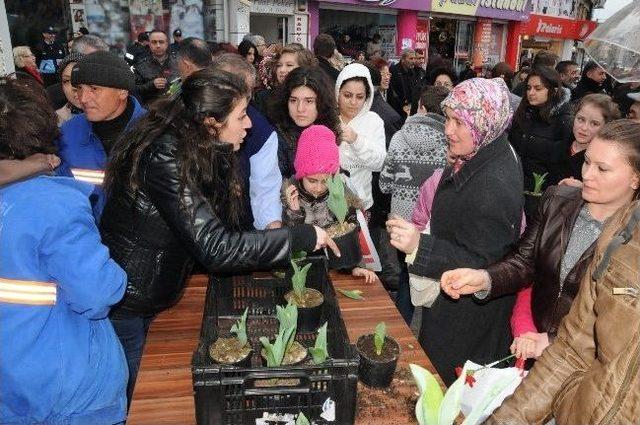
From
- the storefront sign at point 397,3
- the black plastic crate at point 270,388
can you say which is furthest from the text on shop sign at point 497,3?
the black plastic crate at point 270,388

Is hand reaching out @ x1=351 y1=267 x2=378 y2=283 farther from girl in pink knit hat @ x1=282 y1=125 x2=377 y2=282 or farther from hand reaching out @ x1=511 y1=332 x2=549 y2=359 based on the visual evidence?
hand reaching out @ x1=511 y1=332 x2=549 y2=359

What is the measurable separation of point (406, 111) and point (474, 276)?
5639mm

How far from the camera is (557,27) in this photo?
2214 centimetres

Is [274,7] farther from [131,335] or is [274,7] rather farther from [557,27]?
[557,27]

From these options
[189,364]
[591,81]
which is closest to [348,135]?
[189,364]

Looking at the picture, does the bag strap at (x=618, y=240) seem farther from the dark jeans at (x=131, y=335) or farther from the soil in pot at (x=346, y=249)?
the dark jeans at (x=131, y=335)

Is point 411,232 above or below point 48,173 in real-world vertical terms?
below

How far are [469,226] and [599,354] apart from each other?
81 cm

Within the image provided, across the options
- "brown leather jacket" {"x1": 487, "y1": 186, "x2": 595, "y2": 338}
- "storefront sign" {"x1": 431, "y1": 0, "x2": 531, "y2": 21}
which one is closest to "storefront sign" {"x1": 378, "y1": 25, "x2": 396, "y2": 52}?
"storefront sign" {"x1": 431, "y1": 0, "x2": 531, "y2": 21}

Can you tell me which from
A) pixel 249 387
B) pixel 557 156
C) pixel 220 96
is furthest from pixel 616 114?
pixel 249 387

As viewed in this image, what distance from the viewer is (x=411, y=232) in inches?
70.2

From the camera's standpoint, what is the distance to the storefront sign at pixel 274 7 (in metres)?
9.84

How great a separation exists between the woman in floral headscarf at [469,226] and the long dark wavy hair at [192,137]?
0.70 m

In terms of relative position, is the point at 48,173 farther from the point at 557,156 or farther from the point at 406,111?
the point at 406,111
